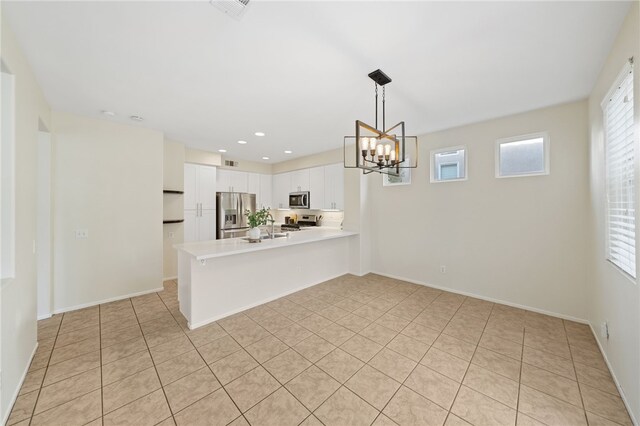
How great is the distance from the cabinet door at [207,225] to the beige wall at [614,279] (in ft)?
19.8

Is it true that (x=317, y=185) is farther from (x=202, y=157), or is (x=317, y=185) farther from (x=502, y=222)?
Answer: (x=502, y=222)

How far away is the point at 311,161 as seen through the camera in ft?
19.6

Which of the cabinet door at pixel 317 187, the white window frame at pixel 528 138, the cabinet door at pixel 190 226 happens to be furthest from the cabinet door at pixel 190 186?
the white window frame at pixel 528 138

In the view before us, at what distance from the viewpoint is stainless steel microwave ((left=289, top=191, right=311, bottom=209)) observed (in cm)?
605

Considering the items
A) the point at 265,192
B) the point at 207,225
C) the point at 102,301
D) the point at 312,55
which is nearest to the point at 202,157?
the point at 207,225

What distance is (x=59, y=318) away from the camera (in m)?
3.10

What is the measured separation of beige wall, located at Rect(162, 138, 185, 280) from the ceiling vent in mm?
3865

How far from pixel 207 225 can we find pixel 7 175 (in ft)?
12.3

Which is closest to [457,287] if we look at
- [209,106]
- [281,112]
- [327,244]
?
[327,244]

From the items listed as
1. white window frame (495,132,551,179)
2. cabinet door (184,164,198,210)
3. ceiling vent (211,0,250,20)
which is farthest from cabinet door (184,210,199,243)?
white window frame (495,132,551,179)

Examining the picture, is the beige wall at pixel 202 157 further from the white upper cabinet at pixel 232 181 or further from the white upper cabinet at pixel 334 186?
the white upper cabinet at pixel 334 186

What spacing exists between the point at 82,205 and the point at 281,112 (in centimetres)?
311

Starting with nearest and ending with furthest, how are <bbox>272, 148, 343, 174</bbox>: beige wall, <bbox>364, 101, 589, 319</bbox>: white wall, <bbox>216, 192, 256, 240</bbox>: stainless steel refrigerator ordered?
<bbox>364, 101, 589, 319</bbox>: white wall < <bbox>272, 148, 343, 174</bbox>: beige wall < <bbox>216, 192, 256, 240</bbox>: stainless steel refrigerator

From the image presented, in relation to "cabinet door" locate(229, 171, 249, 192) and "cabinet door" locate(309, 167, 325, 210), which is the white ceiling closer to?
"cabinet door" locate(309, 167, 325, 210)
